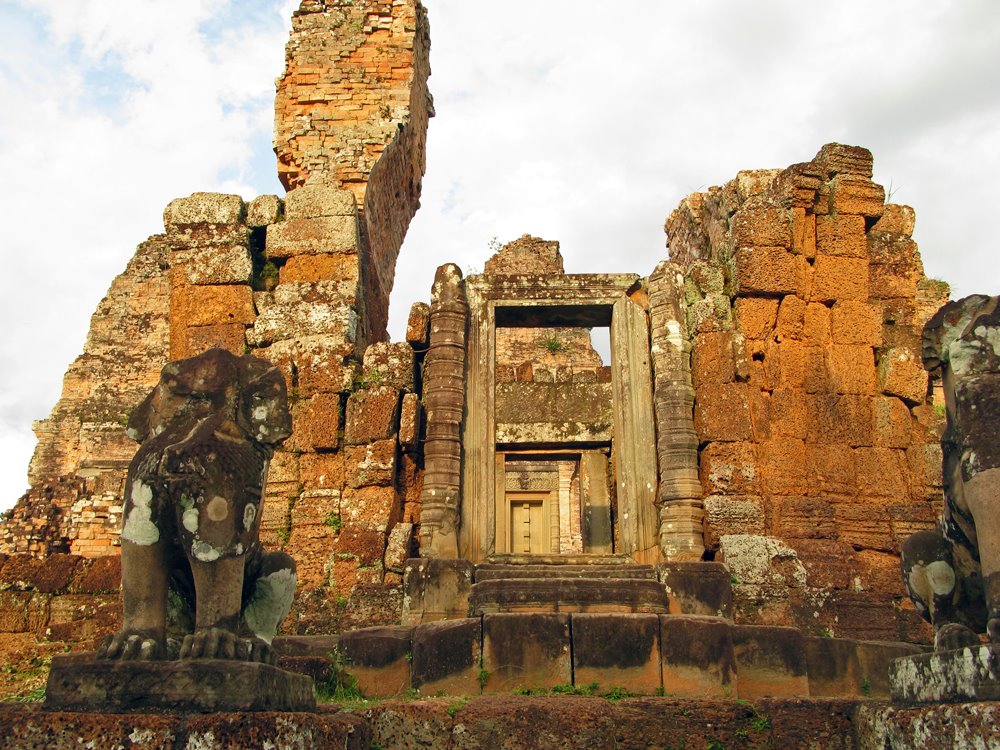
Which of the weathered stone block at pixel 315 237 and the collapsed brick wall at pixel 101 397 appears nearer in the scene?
the weathered stone block at pixel 315 237

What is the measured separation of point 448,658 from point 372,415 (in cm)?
321

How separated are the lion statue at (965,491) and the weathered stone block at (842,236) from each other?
19.4ft

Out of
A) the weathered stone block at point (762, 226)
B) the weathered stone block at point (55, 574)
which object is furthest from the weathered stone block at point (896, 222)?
the weathered stone block at point (55, 574)

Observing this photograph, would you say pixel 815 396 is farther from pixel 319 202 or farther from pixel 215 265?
pixel 215 265

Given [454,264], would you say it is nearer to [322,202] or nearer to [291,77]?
[322,202]

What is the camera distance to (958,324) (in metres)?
4.67

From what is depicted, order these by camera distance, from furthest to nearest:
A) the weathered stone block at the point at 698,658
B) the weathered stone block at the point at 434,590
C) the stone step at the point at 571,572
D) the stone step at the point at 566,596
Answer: the stone step at the point at 571,572 < the weathered stone block at the point at 434,590 < the stone step at the point at 566,596 < the weathered stone block at the point at 698,658

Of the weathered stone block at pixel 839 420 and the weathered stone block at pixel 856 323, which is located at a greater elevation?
the weathered stone block at pixel 856 323

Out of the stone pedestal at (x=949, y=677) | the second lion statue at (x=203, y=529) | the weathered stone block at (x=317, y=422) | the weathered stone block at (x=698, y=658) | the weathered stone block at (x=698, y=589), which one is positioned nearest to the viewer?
the stone pedestal at (x=949, y=677)

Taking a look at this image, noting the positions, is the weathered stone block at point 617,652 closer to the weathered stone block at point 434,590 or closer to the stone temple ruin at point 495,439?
the stone temple ruin at point 495,439

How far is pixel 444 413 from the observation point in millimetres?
9672

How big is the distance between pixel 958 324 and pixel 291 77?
9.33m

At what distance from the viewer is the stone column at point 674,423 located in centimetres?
917

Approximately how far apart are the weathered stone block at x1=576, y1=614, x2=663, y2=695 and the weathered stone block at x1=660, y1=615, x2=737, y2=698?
0.25ft
